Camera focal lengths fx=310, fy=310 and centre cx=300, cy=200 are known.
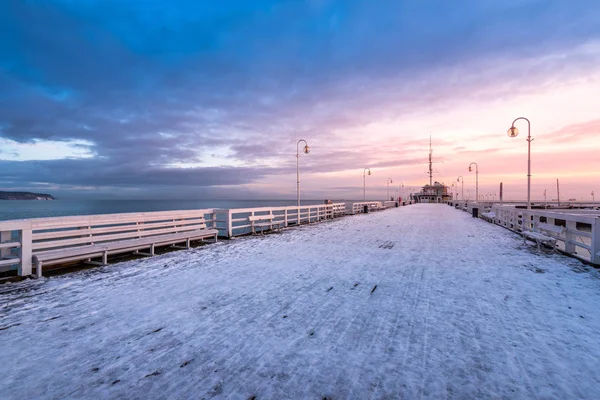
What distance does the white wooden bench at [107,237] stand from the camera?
6.59 m

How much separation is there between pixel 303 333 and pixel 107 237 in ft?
21.2

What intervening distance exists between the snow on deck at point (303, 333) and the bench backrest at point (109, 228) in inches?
39.4

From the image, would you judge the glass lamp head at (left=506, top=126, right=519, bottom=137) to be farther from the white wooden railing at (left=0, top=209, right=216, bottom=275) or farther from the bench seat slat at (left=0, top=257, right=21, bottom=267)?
the bench seat slat at (left=0, top=257, right=21, bottom=267)

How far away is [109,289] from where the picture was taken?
557cm

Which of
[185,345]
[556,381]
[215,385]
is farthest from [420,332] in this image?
[185,345]

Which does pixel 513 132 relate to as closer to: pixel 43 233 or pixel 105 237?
pixel 105 237

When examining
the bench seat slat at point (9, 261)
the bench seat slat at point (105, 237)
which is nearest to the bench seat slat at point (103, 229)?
the bench seat slat at point (105, 237)

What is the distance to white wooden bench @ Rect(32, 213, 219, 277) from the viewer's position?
6.59 meters

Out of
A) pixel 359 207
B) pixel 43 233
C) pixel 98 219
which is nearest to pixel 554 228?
pixel 98 219

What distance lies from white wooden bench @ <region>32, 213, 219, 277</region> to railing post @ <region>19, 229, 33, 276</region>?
114 millimetres

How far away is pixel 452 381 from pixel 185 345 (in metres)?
2.77

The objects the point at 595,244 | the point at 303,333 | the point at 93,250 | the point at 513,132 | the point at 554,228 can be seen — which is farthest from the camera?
the point at 513,132

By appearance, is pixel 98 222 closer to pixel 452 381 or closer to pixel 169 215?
pixel 169 215

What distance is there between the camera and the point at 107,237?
792cm
